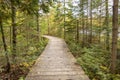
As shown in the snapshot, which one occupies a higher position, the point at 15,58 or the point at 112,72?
the point at 15,58

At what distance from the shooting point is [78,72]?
21.0 feet

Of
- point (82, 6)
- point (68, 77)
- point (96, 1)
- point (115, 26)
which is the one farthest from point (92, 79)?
point (82, 6)

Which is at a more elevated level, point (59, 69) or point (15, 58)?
point (15, 58)

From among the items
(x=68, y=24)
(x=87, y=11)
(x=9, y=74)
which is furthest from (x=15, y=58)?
(x=68, y=24)

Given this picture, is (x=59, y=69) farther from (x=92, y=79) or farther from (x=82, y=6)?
(x=82, y=6)

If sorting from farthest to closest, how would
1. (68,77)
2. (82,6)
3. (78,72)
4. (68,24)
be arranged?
(68,24) → (82,6) → (78,72) → (68,77)

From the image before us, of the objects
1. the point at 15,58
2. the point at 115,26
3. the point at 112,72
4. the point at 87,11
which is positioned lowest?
the point at 112,72

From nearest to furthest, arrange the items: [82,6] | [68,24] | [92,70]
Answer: [92,70], [82,6], [68,24]

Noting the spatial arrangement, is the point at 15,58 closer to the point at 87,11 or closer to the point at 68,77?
the point at 68,77

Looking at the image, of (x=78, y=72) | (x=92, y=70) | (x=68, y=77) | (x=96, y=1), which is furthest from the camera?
(x=96, y=1)

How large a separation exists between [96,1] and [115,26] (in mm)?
11452

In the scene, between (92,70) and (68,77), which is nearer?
(68,77)

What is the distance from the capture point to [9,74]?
20.1ft

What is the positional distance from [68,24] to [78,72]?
1659cm
